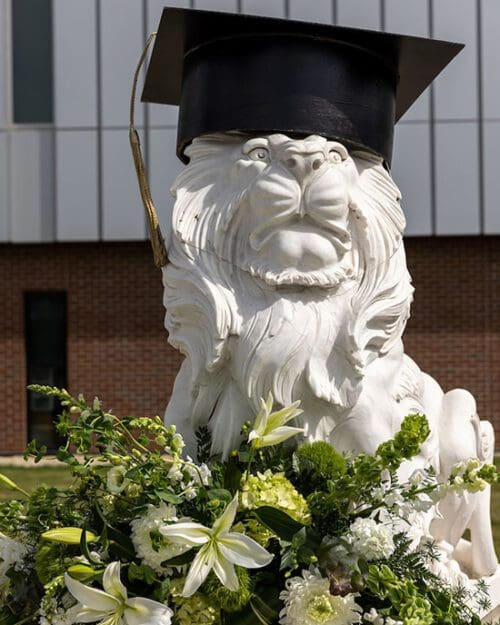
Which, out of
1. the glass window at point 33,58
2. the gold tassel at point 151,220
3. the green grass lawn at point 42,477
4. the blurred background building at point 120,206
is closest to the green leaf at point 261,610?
the gold tassel at point 151,220

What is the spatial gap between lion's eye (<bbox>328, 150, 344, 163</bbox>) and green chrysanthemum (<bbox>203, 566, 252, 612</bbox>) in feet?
4.56

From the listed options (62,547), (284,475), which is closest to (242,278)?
(284,475)

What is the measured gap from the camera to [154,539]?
2787 mm

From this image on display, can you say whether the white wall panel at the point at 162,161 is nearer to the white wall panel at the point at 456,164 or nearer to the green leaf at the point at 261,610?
the white wall panel at the point at 456,164

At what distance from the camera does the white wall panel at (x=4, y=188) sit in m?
13.1

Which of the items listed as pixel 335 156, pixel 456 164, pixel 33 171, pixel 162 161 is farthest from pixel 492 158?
pixel 335 156

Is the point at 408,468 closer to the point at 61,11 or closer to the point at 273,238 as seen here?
the point at 273,238

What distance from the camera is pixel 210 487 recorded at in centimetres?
300

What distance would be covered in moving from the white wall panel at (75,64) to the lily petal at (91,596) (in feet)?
35.3

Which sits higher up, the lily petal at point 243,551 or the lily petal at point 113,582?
the lily petal at point 243,551

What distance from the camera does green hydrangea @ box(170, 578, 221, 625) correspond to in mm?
2891

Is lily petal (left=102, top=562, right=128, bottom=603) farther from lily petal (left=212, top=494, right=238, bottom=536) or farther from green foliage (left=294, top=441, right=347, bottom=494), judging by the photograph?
green foliage (left=294, top=441, right=347, bottom=494)

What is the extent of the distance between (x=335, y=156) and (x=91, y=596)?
63.5 inches

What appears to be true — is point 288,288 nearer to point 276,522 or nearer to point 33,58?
→ point 276,522
